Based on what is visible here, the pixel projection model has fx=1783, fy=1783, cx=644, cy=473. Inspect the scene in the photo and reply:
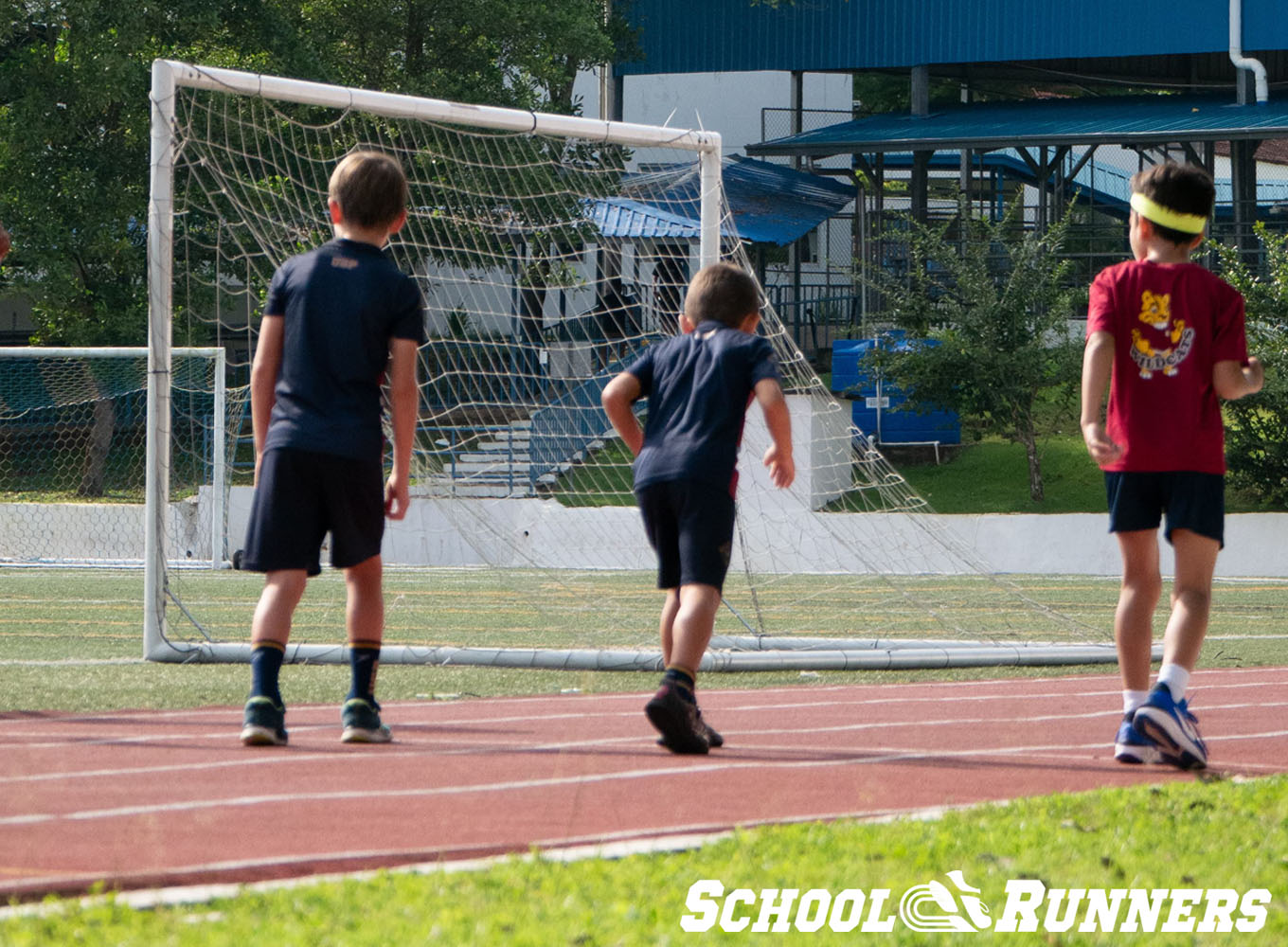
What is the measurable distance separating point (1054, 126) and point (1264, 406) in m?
7.34

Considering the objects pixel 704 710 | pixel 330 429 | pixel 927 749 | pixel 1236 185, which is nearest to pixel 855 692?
pixel 704 710

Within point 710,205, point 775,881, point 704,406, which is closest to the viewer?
point 775,881

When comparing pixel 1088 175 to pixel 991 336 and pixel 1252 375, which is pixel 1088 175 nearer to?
pixel 991 336

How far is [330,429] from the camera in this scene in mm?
5207

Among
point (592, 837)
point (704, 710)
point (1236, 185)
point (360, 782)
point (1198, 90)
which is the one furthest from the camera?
point (1198, 90)

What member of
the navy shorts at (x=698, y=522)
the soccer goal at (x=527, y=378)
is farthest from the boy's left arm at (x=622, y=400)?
the soccer goal at (x=527, y=378)

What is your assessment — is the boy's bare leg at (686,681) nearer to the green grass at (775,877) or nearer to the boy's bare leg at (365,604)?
the green grass at (775,877)

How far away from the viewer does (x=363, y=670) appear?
5379 millimetres

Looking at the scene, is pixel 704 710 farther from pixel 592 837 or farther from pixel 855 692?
pixel 592 837

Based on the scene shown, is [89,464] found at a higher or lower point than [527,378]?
lower

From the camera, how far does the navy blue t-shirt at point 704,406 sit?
544 centimetres

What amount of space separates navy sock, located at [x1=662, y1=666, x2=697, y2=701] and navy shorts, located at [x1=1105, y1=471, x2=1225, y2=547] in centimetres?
132

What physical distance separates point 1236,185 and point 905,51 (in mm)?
6237

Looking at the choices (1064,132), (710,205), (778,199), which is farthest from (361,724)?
(778,199)
